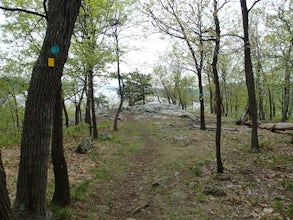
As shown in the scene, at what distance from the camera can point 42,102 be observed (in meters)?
3.15

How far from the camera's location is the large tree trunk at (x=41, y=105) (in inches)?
123

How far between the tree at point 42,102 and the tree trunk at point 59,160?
99 cm

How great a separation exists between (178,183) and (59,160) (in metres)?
3.65

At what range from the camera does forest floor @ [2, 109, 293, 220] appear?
475 centimetres

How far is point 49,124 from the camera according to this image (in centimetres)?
329

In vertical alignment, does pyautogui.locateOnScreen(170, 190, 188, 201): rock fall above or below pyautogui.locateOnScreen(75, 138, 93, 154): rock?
below

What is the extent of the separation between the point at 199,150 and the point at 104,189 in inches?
212

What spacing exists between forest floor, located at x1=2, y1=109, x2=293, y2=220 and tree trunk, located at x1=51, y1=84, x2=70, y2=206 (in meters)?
0.30

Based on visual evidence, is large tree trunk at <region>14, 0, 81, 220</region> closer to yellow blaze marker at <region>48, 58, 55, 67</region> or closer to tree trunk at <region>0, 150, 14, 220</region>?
yellow blaze marker at <region>48, 58, 55, 67</region>

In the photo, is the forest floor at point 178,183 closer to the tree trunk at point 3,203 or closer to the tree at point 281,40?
the tree trunk at point 3,203

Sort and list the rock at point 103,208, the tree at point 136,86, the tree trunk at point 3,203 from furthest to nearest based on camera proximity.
Result: the tree at point 136,86, the rock at point 103,208, the tree trunk at point 3,203

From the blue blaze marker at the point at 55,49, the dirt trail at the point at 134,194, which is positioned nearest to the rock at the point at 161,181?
the dirt trail at the point at 134,194

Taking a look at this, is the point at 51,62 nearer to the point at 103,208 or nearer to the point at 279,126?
the point at 103,208

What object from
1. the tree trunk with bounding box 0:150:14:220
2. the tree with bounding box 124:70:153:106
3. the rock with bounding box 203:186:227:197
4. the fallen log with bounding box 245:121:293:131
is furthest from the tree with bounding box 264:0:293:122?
the tree with bounding box 124:70:153:106
